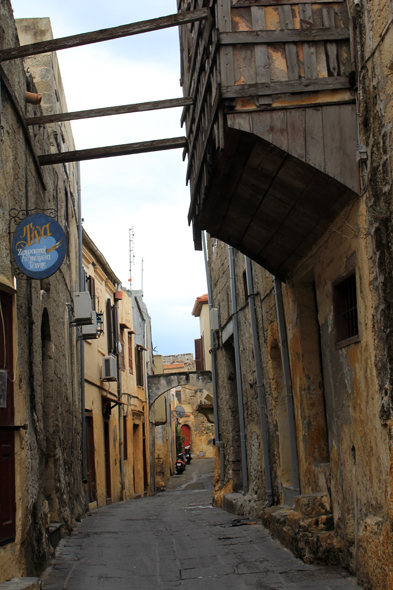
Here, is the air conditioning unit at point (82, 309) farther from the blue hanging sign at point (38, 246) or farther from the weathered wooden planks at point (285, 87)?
the weathered wooden planks at point (285, 87)

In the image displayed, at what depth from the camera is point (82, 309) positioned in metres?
10.8

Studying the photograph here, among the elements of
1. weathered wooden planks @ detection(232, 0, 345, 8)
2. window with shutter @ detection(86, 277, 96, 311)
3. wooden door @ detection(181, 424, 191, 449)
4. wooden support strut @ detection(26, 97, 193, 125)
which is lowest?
wooden door @ detection(181, 424, 191, 449)

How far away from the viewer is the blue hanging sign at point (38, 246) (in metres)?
5.68

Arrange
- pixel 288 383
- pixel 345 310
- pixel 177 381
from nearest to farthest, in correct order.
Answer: pixel 345 310, pixel 288 383, pixel 177 381

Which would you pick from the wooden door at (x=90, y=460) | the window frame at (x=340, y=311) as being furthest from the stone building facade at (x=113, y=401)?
the window frame at (x=340, y=311)

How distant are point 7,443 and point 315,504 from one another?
3164mm

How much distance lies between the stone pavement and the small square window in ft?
6.93

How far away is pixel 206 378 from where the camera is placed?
23484 mm

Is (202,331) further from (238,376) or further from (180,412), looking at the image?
(180,412)

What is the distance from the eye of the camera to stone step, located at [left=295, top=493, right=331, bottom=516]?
20.2 feet

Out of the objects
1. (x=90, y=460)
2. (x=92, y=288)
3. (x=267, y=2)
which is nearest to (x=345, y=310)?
(x=267, y=2)

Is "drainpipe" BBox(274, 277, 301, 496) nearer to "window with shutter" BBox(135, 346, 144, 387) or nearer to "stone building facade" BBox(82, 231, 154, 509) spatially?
"stone building facade" BBox(82, 231, 154, 509)

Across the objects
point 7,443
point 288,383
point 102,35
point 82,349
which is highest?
point 102,35

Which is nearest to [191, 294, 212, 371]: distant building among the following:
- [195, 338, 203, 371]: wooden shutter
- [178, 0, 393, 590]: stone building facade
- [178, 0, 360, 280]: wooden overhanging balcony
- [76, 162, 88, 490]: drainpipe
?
[195, 338, 203, 371]: wooden shutter
